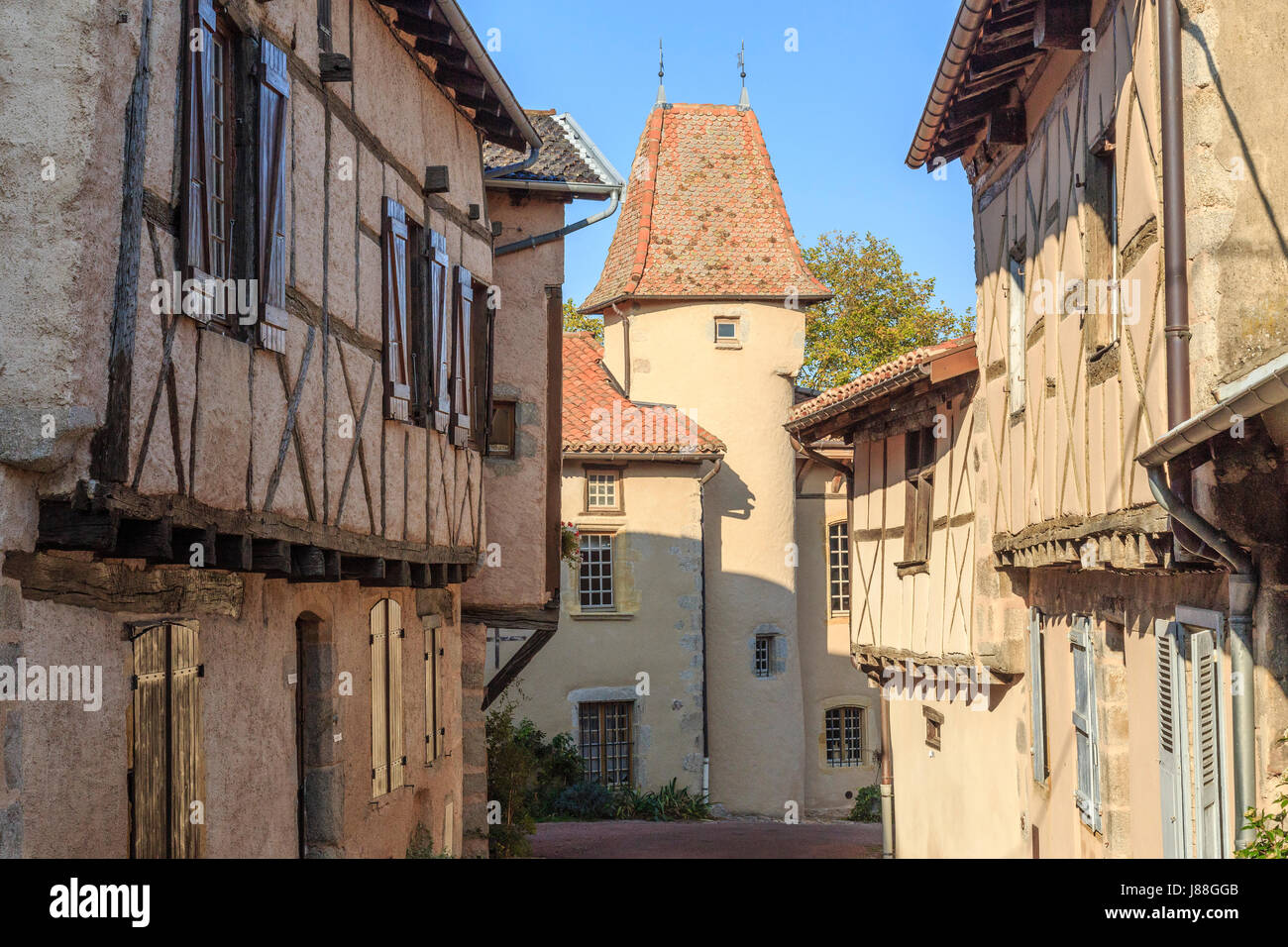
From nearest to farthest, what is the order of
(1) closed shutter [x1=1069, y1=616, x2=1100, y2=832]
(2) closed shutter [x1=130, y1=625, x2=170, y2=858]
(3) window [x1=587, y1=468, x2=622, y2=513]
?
1. (2) closed shutter [x1=130, y1=625, x2=170, y2=858]
2. (1) closed shutter [x1=1069, y1=616, x2=1100, y2=832]
3. (3) window [x1=587, y1=468, x2=622, y2=513]

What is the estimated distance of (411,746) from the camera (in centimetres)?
1050

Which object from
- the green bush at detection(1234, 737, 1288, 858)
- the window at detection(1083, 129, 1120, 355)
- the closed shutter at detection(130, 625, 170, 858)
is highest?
the window at detection(1083, 129, 1120, 355)

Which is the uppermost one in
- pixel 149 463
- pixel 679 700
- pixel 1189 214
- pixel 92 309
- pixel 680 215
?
pixel 680 215

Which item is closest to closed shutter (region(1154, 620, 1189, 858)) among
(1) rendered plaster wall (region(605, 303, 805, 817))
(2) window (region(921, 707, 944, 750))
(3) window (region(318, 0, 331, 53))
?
(3) window (region(318, 0, 331, 53))

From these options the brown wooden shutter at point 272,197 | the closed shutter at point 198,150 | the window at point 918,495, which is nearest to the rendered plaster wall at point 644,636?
the window at point 918,495

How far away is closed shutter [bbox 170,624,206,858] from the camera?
19.4 ft

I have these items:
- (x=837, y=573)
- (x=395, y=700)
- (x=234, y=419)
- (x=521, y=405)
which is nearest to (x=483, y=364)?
(x=521, y=405)

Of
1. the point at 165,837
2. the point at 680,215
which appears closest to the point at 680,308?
the point at 680,215

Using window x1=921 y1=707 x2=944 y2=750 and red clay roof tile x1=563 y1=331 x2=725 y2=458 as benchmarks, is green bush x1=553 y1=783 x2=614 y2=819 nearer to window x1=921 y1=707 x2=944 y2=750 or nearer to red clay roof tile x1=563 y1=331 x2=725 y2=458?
red clay roof tile x1=563 y1=331 x2=725 y2=458

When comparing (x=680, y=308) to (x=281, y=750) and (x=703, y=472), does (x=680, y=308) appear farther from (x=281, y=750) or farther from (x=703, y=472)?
(x=281, y=750)

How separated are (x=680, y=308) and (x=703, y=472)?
10.4 feet

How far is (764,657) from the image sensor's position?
24.1 m

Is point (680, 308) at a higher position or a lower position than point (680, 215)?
lower
